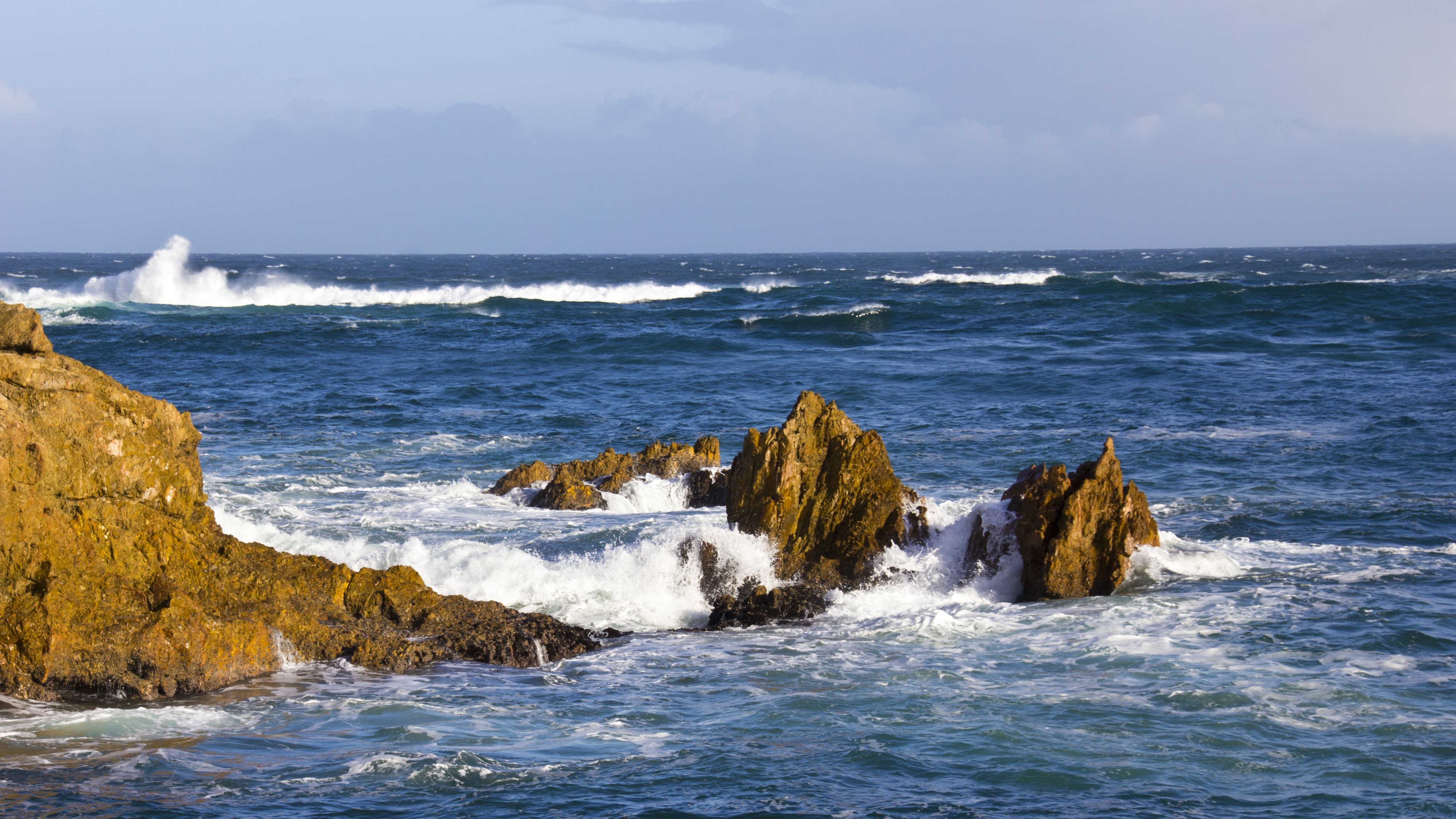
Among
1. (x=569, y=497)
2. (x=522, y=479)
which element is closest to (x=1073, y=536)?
(x=569, y=497)

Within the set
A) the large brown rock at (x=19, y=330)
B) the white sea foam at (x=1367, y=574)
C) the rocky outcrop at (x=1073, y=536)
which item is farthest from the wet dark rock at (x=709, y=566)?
the white sea foam at (x=1367, y=574)

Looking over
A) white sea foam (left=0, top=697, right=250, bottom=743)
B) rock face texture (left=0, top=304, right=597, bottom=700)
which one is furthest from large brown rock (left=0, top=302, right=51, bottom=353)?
white sea foam (left=0, top=697, right=250, bottom=743)

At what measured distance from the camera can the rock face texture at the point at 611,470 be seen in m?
13.3

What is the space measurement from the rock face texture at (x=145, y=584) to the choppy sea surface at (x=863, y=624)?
24 cm

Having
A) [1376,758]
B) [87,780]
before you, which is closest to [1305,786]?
[1376,758]

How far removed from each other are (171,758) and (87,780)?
436mm

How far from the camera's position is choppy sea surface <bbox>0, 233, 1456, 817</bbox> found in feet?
20.0

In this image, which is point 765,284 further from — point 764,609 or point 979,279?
point 764,609

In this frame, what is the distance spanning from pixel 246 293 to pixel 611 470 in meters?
49.8

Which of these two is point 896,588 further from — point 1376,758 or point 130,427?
point 130,427

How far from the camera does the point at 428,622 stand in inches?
329

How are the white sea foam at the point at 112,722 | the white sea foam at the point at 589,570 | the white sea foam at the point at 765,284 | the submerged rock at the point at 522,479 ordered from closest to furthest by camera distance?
the white sea foam at the point at 112,722 < the white sea foam at the point at 589,570 < the submerged rock at the point at 522,479 < the white sea foam at the point at 765,284

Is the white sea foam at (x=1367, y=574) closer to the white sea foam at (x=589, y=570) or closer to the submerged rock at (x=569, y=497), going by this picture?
the white sea foam at (x=589, y=570)

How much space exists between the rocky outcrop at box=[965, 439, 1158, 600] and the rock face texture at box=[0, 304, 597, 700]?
385cm
